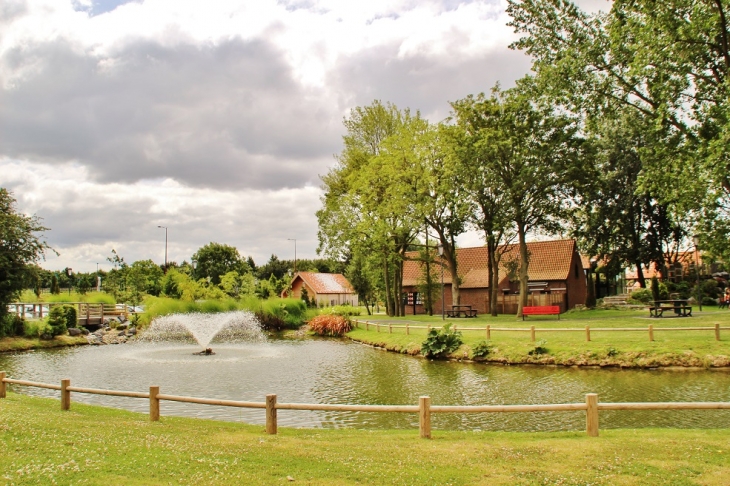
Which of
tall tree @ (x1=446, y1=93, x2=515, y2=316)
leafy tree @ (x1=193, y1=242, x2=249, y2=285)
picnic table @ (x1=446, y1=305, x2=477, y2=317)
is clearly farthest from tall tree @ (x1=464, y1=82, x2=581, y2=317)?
leafy tree @ (x1=193, y1=242, x2=249, y2=285)

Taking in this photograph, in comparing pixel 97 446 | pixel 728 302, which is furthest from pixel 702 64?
pixel 97 446

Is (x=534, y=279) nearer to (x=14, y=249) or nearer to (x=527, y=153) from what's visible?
(x=527, y=153)

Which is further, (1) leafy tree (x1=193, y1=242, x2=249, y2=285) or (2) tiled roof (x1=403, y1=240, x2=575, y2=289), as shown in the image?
(1) leafy tree (x1=193, y1=242, x2=249, y2=285)

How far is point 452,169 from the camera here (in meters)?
38.3

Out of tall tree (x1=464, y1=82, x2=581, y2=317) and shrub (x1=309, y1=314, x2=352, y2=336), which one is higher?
tall tree (x1=464, y1=82, x2=581, y2=317)

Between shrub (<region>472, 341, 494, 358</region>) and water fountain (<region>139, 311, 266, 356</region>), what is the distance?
18.3m

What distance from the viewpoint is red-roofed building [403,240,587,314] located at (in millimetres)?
45281

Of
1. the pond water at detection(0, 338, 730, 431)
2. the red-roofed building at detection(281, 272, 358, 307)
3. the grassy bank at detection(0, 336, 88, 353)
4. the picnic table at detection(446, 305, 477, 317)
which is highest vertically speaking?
the red-roofed building at detection(281, 272, 358, 307)

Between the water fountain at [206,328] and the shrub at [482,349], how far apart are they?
18.3 meters

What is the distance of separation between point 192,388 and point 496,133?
82.9ft

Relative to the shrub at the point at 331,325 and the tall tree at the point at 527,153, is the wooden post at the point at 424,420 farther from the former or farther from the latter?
the shrub at the point at 331,325

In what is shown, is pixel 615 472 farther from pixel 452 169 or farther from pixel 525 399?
pixel 452 169

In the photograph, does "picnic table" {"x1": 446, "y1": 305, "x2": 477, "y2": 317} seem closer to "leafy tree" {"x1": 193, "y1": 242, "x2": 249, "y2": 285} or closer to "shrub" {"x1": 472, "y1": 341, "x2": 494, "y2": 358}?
"shrub" {"x1": 472, "y1": 341, "x2": 494, "y2": 358}

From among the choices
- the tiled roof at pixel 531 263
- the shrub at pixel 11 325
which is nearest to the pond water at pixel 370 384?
the shrub at pixel 11 325
